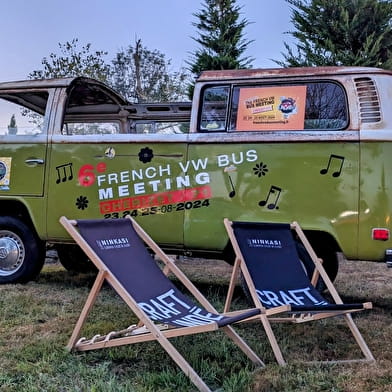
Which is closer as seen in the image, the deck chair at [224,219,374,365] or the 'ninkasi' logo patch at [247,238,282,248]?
the deck chair at [224,219,374,365]

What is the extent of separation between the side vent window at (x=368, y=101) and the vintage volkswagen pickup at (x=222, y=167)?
0.4 inches

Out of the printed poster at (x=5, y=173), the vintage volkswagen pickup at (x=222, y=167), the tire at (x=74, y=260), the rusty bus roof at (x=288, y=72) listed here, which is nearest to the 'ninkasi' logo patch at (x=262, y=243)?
the vintage volkswagen pickup at (x=222, y=167)

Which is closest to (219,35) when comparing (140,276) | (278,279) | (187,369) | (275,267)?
(275,267)

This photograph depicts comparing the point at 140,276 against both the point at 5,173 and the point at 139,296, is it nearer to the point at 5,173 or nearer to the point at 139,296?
the point at 139,296

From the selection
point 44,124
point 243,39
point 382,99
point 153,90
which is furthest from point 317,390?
point 153,90

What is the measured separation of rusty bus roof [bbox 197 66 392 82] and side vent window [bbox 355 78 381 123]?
10 centimetres

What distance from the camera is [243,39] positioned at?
1116 centimetres

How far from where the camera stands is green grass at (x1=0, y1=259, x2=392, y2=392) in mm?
2748

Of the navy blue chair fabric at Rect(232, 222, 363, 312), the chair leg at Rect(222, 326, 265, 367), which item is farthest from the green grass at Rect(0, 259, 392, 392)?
the navy blue chair fabric at Rect(232, 222, 363, 312)

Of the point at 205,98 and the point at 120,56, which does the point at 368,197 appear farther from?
the point at 120,56

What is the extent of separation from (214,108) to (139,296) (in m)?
2.32

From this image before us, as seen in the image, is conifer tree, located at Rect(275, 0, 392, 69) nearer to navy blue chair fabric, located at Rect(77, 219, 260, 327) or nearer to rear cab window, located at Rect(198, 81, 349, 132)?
rear cab window, located at Rect(198, 81, 349, 132)

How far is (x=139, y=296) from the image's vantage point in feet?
10.3

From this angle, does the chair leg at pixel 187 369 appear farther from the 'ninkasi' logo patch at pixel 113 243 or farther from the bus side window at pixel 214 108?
the bus side window at pixel 214 108
